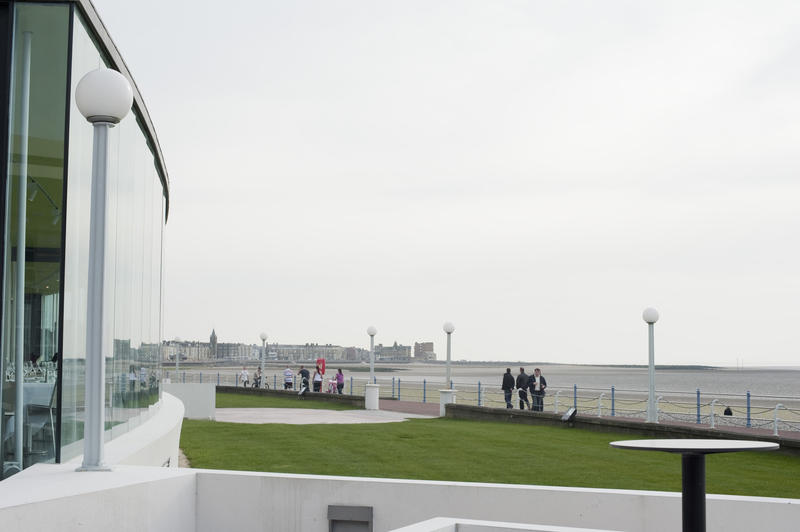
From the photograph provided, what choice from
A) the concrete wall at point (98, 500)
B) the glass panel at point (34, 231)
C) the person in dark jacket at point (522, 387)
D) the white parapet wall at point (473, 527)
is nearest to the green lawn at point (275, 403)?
the person in dark jacket at point (522, 387)

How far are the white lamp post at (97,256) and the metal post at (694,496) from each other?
12.6ft

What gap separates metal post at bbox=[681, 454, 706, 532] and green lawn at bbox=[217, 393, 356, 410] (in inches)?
990

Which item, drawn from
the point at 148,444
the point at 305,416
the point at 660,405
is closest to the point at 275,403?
the point at 305,416

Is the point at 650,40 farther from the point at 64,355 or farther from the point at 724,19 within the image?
the point at 64,355

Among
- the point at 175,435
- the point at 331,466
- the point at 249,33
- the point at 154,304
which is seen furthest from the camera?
the point at 249,33

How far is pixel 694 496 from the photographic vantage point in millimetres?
4188

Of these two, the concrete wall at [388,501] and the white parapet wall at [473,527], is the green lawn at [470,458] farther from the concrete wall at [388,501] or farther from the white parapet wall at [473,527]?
the white parapet wall at [473,527]

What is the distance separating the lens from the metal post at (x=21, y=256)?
6238 millimetres

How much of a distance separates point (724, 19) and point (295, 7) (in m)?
7.99

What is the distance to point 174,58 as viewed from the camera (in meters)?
13.9

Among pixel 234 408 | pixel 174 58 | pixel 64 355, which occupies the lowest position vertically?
pixel 234 408

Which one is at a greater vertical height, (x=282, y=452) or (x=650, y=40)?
(x=650, y=40)

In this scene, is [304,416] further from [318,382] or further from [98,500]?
[98,500]

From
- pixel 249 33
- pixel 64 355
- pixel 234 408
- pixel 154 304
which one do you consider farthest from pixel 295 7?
pixel 234 408
